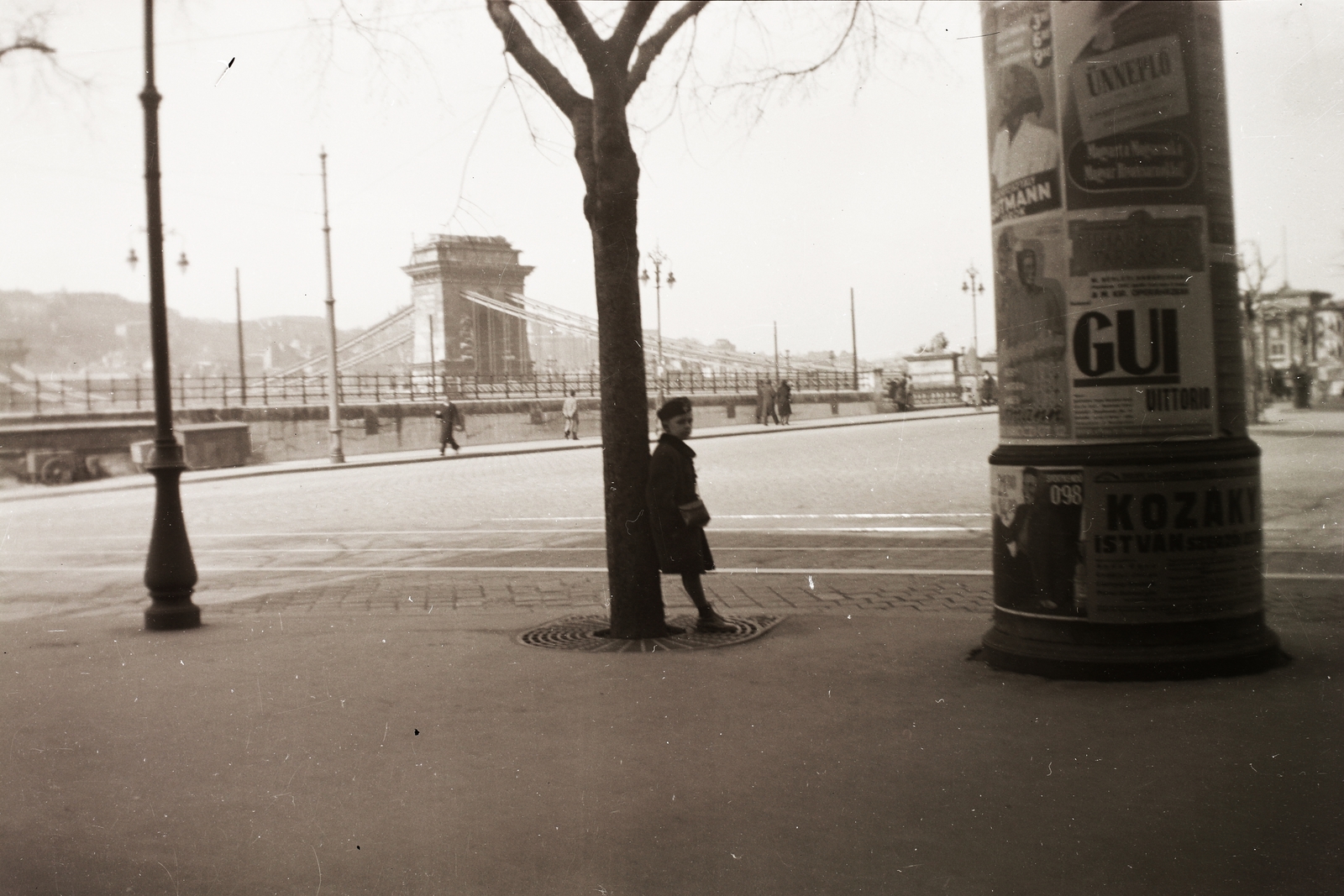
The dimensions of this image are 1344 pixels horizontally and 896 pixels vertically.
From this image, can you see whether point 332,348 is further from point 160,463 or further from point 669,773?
point 669,773

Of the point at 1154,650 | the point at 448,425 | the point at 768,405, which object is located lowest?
the point at 1154,650

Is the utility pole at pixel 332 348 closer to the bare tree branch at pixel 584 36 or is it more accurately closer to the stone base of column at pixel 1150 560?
the bare tree branch at pixel 584 36

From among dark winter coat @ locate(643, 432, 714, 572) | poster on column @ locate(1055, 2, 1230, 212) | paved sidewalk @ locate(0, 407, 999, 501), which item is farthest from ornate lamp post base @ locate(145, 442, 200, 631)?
paved sidewalk @ locate(0, 407, 999, 501)

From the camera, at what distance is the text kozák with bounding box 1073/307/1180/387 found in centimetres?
508

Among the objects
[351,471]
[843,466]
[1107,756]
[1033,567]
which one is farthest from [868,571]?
[351,471]

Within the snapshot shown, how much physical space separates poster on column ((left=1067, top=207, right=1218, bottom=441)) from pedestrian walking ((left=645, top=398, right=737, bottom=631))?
2.31 m

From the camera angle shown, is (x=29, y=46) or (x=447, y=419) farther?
(x=447, y=419)

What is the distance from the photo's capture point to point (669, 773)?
166 inches

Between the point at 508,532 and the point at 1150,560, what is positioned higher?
the point at 1150,560

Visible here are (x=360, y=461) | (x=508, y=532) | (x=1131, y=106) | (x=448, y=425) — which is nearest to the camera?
(x=1131, y=106)

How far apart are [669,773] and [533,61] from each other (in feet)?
13.9

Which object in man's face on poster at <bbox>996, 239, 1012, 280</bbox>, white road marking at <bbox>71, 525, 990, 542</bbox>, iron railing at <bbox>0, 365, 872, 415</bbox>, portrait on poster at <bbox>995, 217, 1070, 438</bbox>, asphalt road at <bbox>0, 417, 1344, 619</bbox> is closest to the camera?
portrait on poster at <bbox>995, 217, 1070, 438</bbox>

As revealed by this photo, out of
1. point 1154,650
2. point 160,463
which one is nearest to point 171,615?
point 160,463

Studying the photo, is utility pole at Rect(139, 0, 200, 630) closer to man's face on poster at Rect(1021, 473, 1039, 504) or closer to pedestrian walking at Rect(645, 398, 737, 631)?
pedestrian walking at Rect(645, 398, 737, 631)
